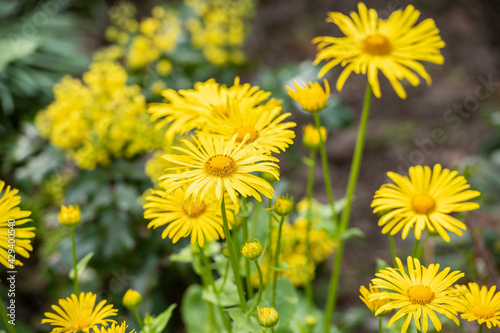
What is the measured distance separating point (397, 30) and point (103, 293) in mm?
1567

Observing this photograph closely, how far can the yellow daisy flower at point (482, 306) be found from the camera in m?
0.93

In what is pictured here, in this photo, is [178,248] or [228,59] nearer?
[178,248]

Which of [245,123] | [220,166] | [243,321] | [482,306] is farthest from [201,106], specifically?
[482,306]

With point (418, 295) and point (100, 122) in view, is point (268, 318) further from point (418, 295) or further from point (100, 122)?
point (100, 122)

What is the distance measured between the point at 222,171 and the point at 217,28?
1806mm

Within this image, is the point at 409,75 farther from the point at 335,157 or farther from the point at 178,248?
the point at 335,157

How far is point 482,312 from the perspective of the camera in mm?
941

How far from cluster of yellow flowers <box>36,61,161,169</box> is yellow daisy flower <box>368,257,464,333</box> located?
1163 mm

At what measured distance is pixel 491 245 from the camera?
2.14 meters

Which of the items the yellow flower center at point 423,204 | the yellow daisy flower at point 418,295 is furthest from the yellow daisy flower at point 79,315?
the yellow flower center at point 423,204

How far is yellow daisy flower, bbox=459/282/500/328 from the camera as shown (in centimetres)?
93

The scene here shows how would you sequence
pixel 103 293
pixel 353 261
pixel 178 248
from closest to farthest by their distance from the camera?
pixel 178 248 < pixel 103 293 < pixel 353 261

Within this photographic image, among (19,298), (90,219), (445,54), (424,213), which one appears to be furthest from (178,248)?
(445,54)

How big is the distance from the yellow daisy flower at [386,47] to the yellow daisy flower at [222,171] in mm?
306
